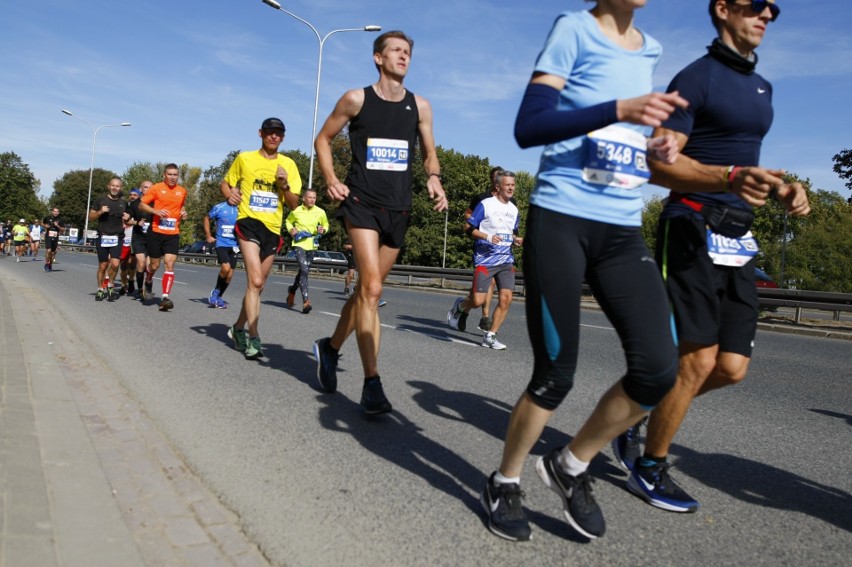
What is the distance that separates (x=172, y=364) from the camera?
22.5 feet

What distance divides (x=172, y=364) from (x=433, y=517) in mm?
4274

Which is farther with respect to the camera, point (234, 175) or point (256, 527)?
point (234, 175)

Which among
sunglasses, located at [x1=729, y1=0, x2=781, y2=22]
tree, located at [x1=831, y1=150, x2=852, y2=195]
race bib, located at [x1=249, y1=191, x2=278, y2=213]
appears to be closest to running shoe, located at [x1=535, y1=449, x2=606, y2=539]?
sunglasses, located at [x1=729, y1=0, x2=781, y2=22]

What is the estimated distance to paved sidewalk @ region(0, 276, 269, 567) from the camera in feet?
8.97

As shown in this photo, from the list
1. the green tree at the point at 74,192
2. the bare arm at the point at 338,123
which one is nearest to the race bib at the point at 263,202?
the bare arm at the point at 338,123

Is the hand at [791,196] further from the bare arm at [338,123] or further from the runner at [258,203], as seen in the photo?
the runner at [258,203]

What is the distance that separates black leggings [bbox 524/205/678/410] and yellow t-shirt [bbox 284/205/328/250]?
11.3m

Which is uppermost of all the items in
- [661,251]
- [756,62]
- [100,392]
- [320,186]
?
[320,186]

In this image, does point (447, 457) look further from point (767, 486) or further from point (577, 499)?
point (767, 486)

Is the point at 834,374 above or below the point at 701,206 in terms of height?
below

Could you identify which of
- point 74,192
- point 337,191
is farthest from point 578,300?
point 74,192

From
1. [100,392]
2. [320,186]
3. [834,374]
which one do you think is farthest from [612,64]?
[320,186]

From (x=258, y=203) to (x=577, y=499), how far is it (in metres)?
5.29

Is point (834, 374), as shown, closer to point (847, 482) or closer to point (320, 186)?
point (847, 482)
